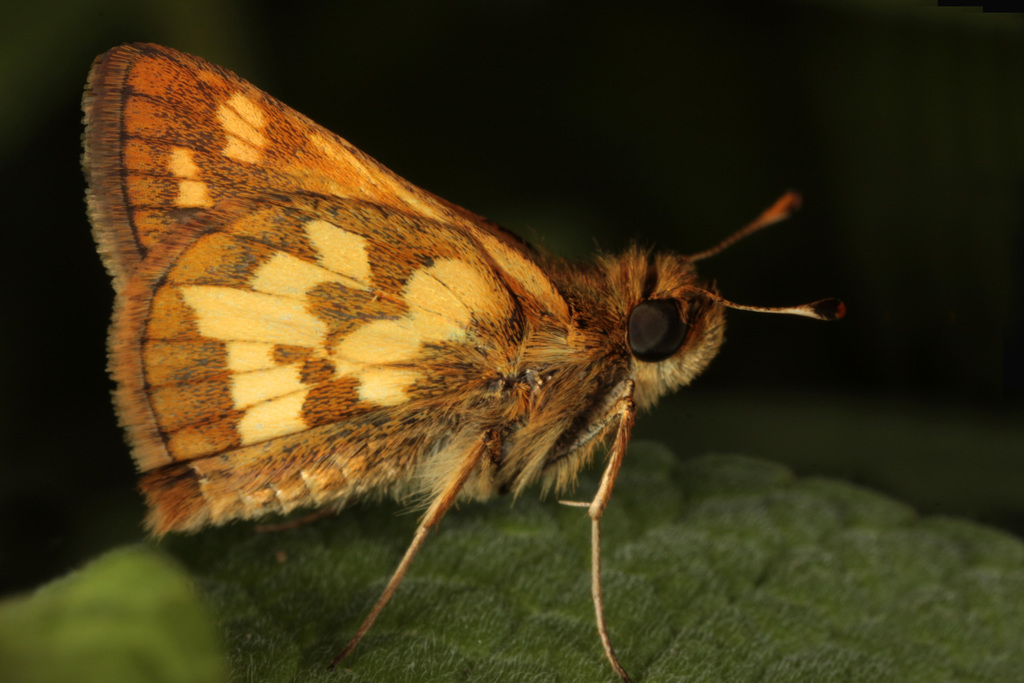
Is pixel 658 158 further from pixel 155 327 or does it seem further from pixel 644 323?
pixel 155 327

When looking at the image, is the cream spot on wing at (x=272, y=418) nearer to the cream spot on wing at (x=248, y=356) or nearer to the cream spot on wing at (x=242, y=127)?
the cream spot on wing at (x=248, y=356)

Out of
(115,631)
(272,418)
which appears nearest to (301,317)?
(272,418)

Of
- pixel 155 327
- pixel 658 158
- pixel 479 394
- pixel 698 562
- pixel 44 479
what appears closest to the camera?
pixel 155 327

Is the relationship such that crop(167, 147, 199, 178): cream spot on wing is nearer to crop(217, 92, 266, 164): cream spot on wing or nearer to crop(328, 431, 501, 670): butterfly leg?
crop(217, 92, 266, 164): cream spot on wing

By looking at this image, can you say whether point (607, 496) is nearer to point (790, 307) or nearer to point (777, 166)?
point (790, 307)

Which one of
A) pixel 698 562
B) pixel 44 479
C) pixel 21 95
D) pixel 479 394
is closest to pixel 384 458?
pixel 479 394

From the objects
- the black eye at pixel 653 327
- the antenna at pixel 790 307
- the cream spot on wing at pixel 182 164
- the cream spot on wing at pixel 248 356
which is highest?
the cream spot on wing at pixel 182 164

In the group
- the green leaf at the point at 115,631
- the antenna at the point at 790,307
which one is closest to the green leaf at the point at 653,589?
the green leaf at the point at 115,631
